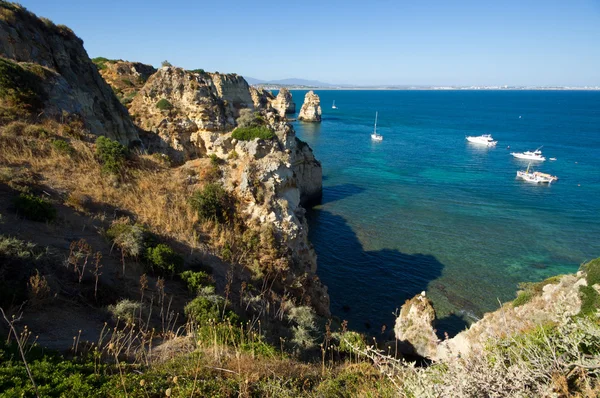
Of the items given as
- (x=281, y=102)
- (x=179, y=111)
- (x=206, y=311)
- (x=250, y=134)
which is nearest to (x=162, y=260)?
(x=206, y=311)

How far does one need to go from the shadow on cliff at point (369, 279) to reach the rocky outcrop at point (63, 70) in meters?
17.9

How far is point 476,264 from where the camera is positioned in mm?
25781

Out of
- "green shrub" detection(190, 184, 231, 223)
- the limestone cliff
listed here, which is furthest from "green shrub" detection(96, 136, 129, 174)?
the limestone cliff

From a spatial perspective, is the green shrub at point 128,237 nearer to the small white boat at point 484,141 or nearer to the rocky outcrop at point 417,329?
the rocky outcrop at point 417,329

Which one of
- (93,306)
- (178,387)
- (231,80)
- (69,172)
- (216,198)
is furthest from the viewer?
(231,80)

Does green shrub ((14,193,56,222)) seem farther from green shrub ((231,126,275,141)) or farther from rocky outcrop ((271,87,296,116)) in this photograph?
rocky outcrop ((271,87,296,116))

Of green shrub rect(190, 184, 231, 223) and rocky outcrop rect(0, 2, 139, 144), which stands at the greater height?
rocky outcrop rect(0, 2, 139, 144)

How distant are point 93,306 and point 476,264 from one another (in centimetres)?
2653

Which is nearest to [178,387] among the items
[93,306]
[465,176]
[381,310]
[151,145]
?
[93,306]

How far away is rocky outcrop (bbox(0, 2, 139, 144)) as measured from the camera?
705 inches

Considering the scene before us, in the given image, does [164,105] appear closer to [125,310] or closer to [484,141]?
[125,310]

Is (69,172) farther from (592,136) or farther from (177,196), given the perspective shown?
(592,136)

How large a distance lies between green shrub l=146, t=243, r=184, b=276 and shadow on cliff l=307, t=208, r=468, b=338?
11665 mm

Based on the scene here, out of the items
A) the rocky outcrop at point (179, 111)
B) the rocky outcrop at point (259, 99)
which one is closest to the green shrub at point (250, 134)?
the rocky outcrop at point (179, 111)
